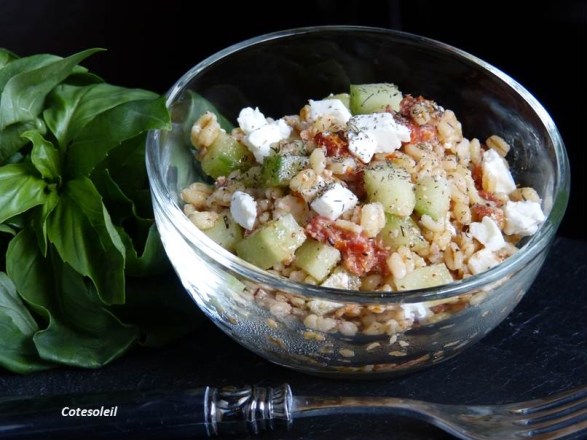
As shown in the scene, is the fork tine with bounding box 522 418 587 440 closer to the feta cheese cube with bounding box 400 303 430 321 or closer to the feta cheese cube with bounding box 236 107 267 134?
the feta cheese cube with bounding box 400 303 430 321

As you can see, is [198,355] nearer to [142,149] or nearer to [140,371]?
[140,371]

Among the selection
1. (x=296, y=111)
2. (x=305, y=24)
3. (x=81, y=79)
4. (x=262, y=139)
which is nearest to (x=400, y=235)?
(x=262, y=139)

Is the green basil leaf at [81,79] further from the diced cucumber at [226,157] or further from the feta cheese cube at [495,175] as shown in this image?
the feta cheese cube at [495,175]

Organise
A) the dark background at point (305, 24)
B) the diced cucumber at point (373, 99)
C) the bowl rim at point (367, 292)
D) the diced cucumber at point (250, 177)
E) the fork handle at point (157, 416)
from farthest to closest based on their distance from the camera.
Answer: the dark background at point (305, 24)
the diced cucumber at point (373, 99)
the diced cucumber at point (250, 177)
the fork handle at point (157, 416)
the bowl rim at point (367, 292)

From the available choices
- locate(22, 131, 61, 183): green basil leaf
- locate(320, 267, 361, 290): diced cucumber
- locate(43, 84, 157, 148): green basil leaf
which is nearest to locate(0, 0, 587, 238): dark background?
locate(43, 84, 157, 148): green basil leaf

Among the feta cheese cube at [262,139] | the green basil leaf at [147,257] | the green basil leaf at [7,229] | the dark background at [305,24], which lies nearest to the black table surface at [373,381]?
the green basil leaf at [147,257]

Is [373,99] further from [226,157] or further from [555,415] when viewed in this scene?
[555,415]

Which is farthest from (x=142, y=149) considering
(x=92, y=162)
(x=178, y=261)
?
(x=178, y=261)
